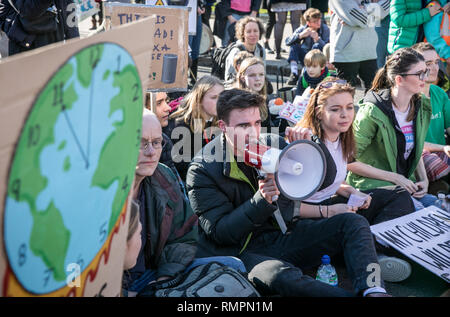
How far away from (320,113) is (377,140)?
0.62 m

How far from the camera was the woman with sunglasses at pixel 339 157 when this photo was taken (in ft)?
11.6

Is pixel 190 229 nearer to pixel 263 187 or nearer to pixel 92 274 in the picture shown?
pixel 263 187

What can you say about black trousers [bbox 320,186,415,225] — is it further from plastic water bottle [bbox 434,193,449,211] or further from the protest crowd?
plastic water bottle [bbox 434,193,449,211]

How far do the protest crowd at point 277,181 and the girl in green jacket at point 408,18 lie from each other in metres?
0.01

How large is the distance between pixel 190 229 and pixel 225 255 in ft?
1.01

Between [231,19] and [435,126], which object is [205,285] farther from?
[231,19]

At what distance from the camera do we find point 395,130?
158 inches

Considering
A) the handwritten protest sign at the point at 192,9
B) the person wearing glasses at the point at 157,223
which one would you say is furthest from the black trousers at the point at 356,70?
the person wearing glasses at the point at 157,223

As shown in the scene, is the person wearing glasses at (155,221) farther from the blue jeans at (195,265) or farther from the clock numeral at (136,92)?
the clock numeral at (136,92)

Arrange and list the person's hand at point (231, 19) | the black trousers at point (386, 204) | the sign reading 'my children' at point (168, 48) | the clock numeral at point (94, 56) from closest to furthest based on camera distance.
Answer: the clock numeral at point (94, 56), the sign reading 'my children' at point (168, 48), the black trousers at point (386, 204), the person's hand at point (231, 19)

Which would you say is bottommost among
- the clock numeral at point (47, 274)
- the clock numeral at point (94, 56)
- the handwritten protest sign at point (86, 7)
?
the handwritten protest sign at point (86, 7)

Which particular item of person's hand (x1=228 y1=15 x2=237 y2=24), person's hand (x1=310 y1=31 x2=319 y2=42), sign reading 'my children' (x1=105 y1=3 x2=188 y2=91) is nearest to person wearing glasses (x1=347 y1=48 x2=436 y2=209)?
sign reading 'my children' (x1=105 y1=3 x2=188 y2=91)

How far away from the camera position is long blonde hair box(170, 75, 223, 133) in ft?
13.7

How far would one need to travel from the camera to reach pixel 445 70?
5867mm
